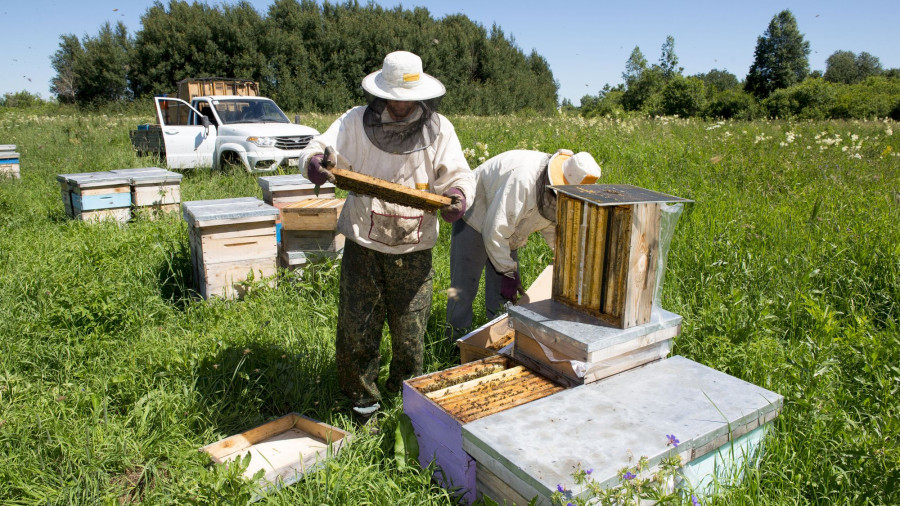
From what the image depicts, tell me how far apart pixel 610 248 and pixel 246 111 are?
1045cm

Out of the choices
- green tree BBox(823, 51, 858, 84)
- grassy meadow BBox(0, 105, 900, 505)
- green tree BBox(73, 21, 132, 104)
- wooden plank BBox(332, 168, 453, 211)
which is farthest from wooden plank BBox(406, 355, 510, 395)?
green tree BBox(823, 51, 858, 84)

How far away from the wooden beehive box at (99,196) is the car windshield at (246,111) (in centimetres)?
529

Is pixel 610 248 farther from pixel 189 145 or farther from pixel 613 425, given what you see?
pixel 189 145

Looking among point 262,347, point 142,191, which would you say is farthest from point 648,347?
point 142,191

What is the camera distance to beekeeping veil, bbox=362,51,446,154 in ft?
8.37

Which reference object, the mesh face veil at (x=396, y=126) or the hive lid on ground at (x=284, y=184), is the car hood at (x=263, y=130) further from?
the mesh face veil at (x=396, y=126)

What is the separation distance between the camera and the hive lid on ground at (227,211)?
406 centimetres

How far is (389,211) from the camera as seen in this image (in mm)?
2680

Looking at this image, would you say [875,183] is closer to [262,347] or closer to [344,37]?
[262,347]

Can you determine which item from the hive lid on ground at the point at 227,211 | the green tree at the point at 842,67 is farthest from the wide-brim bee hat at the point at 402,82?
the green tree at the point at 842,67

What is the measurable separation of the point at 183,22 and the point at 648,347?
3965 cm

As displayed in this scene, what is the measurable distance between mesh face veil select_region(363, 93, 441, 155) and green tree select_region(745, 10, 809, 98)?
4582 centimetres

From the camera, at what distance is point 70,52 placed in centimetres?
3491

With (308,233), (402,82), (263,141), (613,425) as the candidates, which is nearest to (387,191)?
(402,82)
